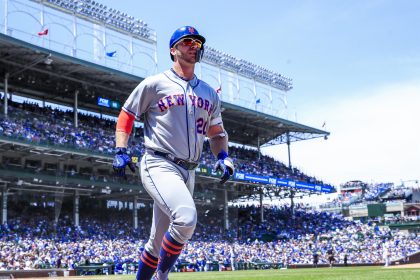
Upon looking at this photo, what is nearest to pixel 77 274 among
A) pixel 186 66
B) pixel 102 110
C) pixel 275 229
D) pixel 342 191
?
pixel 102 110

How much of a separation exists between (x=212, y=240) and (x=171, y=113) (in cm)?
3477

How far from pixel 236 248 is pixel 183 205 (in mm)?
33843

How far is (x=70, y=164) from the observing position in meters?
34.1

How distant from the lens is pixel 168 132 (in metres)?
4.88

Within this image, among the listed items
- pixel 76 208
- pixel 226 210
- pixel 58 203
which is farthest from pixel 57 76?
pixel 226 210

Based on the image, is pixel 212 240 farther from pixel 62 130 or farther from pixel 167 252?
pixel 167 252

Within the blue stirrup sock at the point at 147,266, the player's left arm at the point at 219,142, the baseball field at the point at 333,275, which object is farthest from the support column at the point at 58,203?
the blue stirrup sock at the point at 147,266

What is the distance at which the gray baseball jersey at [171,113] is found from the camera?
4875mm

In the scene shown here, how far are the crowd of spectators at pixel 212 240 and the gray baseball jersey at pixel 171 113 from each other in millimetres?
20103

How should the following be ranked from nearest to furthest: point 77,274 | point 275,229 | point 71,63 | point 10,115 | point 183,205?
1. point 183,205
2. point 77,274
3. point 10,115
4. point 71,63
5. point 275,229

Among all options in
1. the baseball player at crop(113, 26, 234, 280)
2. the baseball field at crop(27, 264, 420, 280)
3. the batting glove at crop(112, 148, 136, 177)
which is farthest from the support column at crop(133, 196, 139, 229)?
the batting glove at crop(112, 148, 136, 177)

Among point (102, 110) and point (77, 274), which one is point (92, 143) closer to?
point (102, 110)

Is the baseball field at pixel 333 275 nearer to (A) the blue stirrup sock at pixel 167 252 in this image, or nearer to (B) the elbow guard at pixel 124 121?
(A) the blue stirrup sock at pixel 167 252

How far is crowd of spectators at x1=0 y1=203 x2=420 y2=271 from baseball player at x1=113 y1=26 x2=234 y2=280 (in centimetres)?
1998
